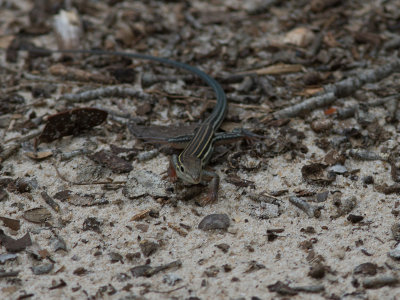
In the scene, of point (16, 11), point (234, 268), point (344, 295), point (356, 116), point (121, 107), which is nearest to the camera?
point (344, 295)

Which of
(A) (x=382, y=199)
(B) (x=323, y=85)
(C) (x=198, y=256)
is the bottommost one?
(C) (x=198, y=256)

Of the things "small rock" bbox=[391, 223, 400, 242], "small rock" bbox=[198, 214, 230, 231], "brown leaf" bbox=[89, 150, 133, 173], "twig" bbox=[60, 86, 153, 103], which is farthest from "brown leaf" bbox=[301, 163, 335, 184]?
A: "twig" bbox=[60, 86, 153, 103]

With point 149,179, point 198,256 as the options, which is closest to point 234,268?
point 198,256

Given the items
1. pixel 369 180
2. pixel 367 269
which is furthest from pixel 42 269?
pixel 369 180

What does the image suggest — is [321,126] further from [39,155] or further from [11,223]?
[11,223]

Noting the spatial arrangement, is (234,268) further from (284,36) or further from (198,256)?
(284,36)

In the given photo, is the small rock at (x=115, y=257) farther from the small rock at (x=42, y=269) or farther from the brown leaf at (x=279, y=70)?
the brown leaf at (x=279, y=70)

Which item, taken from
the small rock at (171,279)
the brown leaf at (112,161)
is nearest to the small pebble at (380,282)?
the small rock at (171,279)
